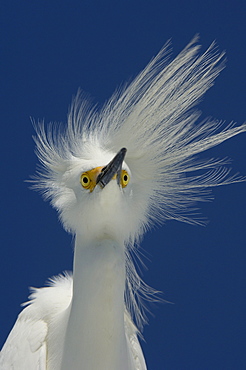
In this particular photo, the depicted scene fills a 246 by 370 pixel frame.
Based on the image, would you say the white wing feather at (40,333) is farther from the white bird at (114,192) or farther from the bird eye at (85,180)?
the bird eye at (85,180)

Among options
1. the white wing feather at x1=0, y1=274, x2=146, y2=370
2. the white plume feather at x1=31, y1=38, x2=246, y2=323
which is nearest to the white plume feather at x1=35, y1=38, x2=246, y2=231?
the white plume feather at x1=31, y1=38, x2=246, y2=323

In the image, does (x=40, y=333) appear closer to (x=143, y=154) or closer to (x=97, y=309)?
(x=97, y=309)

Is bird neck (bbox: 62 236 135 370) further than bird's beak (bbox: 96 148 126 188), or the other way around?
bird neck (bbox: 62 236 135 370)

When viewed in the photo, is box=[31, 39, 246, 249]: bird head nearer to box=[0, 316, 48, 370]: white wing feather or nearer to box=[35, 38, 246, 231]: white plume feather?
box=[35, 38, 246, 231]: white plume feather

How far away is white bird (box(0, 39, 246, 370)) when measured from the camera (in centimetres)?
298

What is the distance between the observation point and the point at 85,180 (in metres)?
3.00

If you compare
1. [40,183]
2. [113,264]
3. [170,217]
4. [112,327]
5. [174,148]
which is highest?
[40,183]

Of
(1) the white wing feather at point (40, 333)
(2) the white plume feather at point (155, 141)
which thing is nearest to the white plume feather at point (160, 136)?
(2) the white plume feather at point (155, 141)

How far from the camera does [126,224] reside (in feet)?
10.0

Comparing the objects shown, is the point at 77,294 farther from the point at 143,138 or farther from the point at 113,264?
the point at 143,138

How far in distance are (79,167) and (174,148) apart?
1.49 feet

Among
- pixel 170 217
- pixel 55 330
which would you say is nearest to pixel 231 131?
pixel 170 217

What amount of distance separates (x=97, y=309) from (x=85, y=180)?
55 centimetres

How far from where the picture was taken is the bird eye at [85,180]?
299 cm
